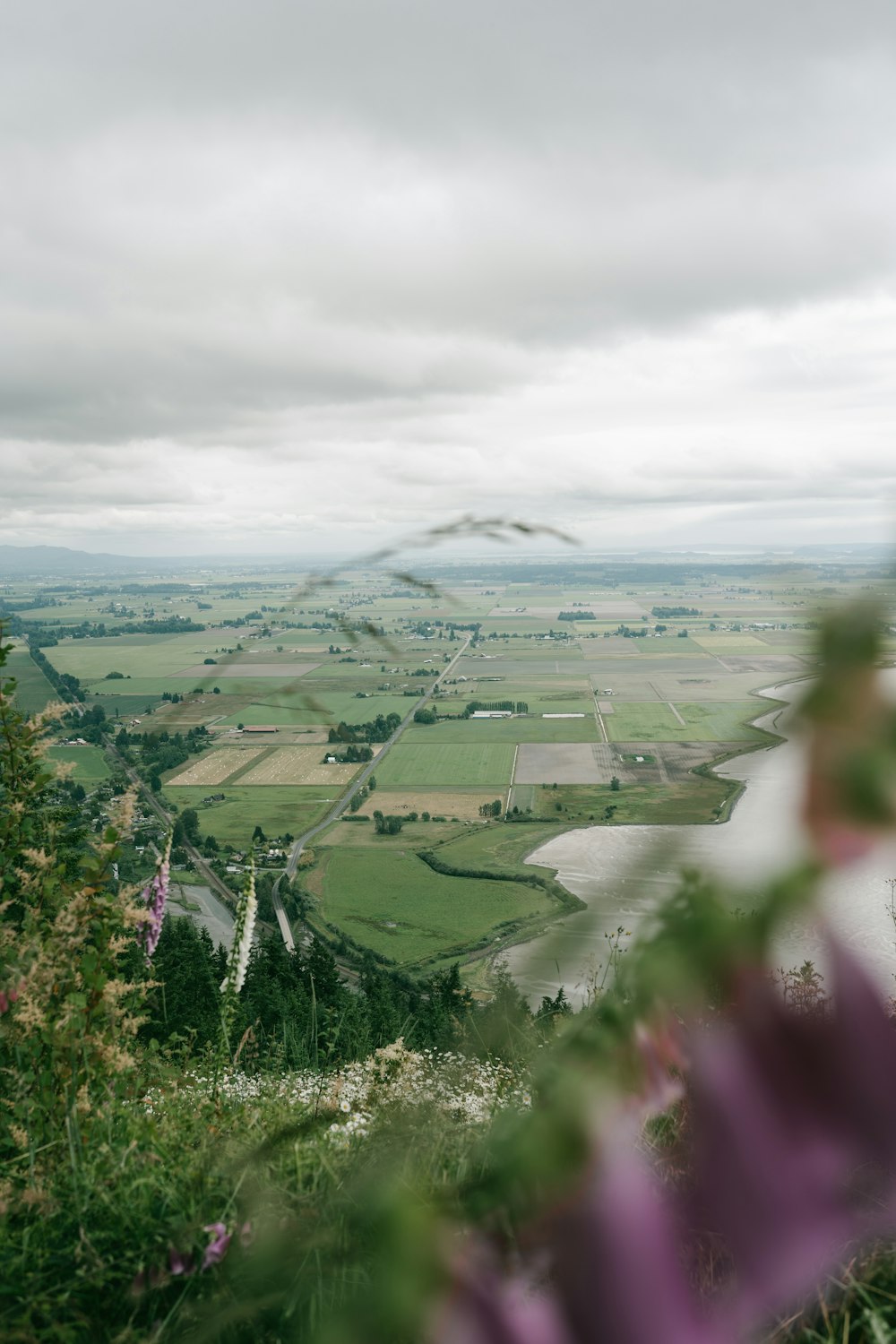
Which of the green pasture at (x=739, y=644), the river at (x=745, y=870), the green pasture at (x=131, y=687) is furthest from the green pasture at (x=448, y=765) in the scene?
the river at (x=745, y=870)

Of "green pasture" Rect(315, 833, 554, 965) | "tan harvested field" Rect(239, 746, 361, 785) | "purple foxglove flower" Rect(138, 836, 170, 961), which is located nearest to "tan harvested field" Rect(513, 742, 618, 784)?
"green pasture" Rect(315, 833, 554, 965)

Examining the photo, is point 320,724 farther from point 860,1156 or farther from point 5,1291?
point 5,1291

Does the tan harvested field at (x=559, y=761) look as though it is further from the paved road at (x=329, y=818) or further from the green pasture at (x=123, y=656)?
the green pasture at (x=123, y=656)

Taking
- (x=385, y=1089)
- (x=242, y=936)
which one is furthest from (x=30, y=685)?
(x=385, y=1089)

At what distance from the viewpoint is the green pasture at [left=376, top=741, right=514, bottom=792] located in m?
54.1

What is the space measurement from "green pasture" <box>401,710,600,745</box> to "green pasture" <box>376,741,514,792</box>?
558mm

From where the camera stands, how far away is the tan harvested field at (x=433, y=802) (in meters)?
50.1

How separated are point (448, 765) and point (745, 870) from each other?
57.8m

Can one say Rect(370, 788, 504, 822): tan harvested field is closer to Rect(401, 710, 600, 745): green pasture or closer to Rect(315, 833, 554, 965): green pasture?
Rect(315, 833, 554, 965): green pasture

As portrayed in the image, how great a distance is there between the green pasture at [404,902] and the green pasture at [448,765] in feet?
28.9

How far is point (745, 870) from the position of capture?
18.6 inches

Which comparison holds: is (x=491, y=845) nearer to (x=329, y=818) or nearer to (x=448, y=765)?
(x=329, y=818)

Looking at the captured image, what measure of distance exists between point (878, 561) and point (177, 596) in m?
44.9

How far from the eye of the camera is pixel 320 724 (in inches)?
58.6
